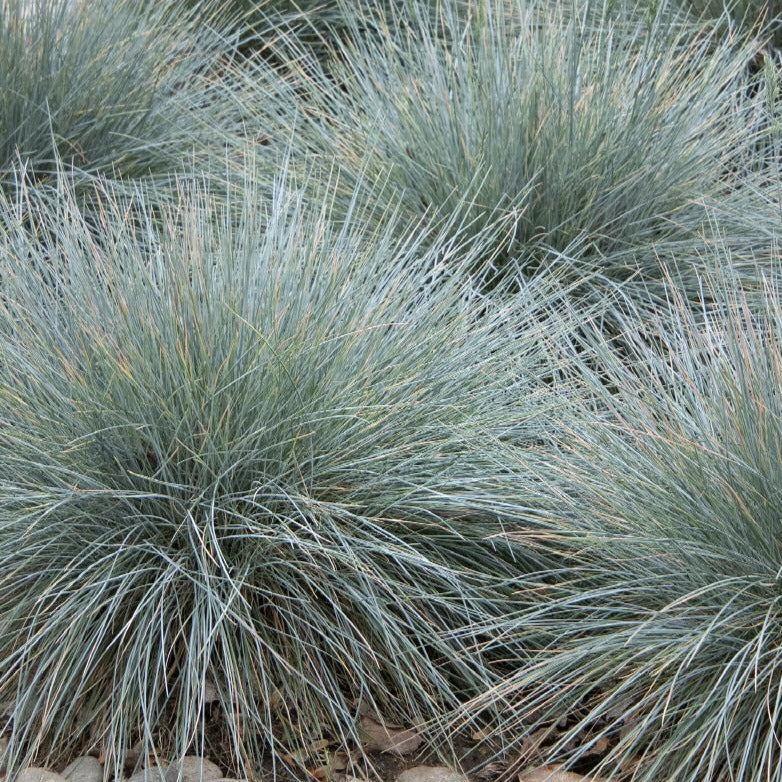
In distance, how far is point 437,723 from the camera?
250cm

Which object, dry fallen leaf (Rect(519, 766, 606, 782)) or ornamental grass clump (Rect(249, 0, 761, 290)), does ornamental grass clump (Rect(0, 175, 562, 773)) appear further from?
ornamental grass clump (Rect(249, 0, 761, 290))

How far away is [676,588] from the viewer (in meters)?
2.41

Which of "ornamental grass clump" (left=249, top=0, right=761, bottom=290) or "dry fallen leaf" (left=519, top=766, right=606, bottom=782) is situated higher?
"ornamental grass clump" (left=249, top=0, right=761, bottom=290)

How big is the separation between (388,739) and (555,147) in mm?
2102

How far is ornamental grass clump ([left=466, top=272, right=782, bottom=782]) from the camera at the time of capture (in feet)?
7.20

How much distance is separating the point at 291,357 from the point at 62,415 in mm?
570

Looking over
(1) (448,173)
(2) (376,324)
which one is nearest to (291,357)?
(2) (376,324)

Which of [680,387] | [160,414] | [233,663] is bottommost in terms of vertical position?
[233,663]

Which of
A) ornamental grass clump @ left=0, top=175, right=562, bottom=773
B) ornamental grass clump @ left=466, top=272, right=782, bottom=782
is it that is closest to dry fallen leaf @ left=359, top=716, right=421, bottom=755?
ornamental grass clump @ left=0, top=175, right=562, bottom=773

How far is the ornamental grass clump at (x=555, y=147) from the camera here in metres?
3.77

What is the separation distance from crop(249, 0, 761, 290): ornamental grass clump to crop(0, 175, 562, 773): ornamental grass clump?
1103 millimetres

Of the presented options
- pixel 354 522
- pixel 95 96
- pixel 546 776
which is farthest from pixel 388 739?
pixel 95 96

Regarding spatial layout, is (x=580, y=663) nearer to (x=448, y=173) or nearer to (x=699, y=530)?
(x=699, y=530)

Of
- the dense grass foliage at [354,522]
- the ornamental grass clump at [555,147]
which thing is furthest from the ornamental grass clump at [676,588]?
the ornamental grass clump at [555,147]
